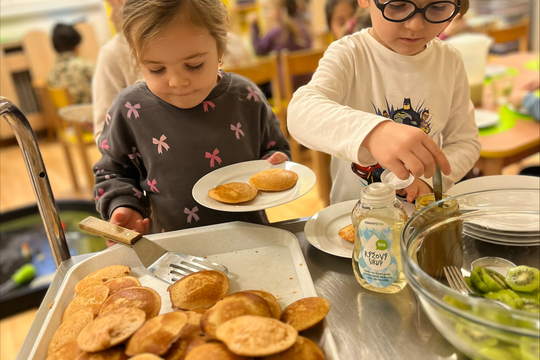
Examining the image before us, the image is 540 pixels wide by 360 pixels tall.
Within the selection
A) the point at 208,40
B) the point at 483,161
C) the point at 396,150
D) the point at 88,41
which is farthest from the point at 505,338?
the point at 88,41

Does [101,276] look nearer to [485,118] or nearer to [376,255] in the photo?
[376,255]

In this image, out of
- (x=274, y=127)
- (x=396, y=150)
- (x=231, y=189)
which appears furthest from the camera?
(x=274, y=127)

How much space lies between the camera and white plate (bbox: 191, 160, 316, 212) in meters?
0.89

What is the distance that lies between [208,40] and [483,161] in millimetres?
1096

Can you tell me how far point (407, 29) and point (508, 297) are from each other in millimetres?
538

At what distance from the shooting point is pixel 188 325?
2.02 feet

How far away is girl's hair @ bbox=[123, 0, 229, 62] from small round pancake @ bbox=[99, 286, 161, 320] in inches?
20.8

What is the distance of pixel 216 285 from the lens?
0.74 m

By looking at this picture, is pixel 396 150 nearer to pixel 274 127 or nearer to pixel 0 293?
pixel 274 127

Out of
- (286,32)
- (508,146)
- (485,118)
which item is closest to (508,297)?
(508,146)

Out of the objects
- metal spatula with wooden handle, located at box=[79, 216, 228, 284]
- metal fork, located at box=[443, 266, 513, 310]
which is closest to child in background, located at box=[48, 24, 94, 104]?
metal spatula with wooden handle, located at box=[79, 216, 228, 284]

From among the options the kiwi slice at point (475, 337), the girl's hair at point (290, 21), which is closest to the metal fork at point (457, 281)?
the kiwi slice at point (475, 337)

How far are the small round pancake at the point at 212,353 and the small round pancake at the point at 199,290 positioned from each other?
0.14 metres

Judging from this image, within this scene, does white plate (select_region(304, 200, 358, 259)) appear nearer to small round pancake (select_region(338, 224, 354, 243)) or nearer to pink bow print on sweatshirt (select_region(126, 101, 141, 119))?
small round pancake (select_region(338, 224, 354, 243))
